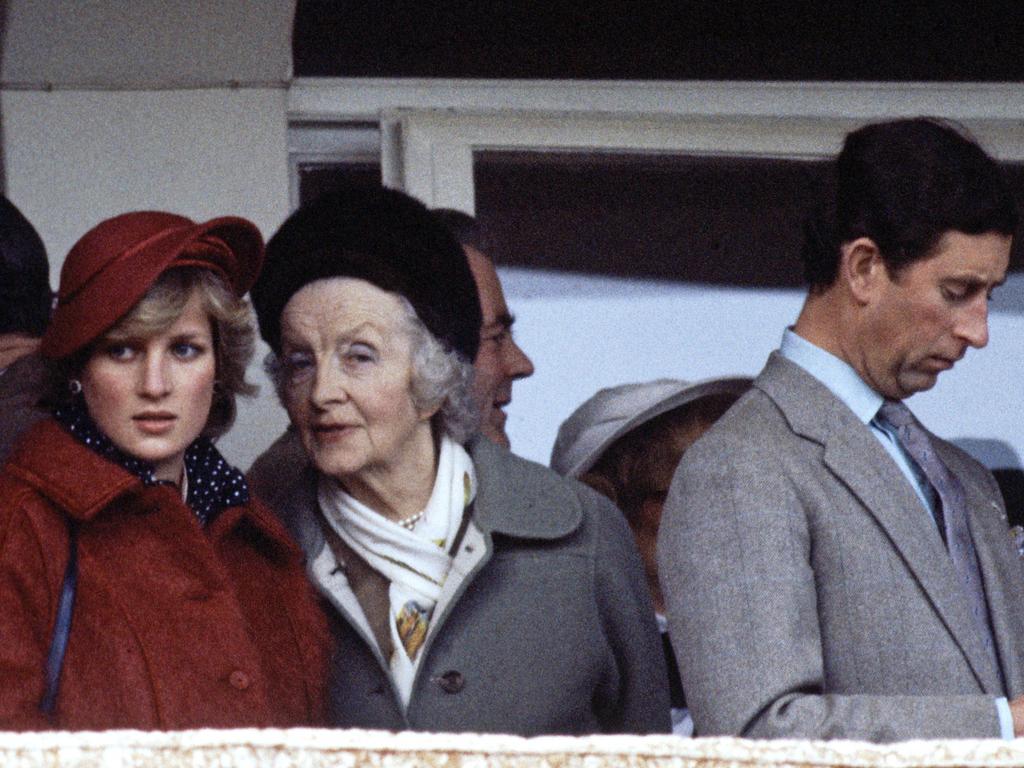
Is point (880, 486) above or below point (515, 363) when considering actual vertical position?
below

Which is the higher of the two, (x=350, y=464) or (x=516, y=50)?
(x=516, y=50)

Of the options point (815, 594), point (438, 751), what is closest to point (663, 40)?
point (815, 594)

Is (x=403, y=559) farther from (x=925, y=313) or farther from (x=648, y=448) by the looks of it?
(x=648, y=448)

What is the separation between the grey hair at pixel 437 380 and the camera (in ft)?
10.2

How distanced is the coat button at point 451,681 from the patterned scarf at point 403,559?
0.14ft

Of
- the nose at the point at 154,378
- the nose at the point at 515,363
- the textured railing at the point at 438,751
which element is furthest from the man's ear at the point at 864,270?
the nose at the point at 515,363

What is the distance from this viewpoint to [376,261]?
3.14m

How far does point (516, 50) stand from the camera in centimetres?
455

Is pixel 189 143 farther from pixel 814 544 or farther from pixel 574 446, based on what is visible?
pixel 814 544

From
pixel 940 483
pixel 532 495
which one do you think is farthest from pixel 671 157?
pixel 940 483

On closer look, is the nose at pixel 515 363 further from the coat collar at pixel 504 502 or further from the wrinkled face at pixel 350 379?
Result: the wrinkled face at pixel 350 379

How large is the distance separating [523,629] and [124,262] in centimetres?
82

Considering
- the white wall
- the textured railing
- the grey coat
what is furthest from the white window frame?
the textured railing

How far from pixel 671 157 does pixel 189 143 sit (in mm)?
1040
